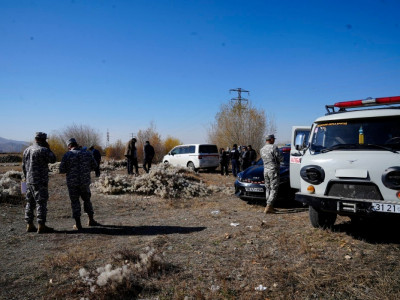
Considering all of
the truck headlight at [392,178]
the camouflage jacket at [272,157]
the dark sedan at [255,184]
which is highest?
the camouflage jacket at [272,157]

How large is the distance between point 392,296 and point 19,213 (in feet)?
27.6

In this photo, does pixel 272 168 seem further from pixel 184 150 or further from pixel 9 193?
pixel 184 150

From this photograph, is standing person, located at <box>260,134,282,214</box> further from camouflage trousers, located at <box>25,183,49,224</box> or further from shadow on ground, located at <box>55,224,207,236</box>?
camouflage trousers, located at <box>25,183,49,224</box>

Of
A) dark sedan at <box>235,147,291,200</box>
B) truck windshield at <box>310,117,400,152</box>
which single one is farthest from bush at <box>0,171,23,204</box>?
truck windshield at <box>310,117,400,152</box>

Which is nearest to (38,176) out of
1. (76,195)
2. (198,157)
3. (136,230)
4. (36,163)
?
(36,163)

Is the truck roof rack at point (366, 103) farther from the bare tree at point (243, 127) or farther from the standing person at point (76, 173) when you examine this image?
the bare tree at point (243, 127)

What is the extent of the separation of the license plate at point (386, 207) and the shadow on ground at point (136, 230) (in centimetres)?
312

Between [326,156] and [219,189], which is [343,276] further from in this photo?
[219,189]

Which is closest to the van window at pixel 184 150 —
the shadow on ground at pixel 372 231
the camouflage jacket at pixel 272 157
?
the camouflage jacket at pixel 272 157

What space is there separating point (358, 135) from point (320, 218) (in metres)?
1.55

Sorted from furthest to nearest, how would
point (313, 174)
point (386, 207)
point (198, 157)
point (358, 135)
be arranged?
point (198, 157) < point (358, 135) < point (313, 174) < point (386, 207)

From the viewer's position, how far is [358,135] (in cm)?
455

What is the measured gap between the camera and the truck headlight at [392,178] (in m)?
3.68

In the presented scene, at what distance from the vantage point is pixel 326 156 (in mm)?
Answer: 4395
